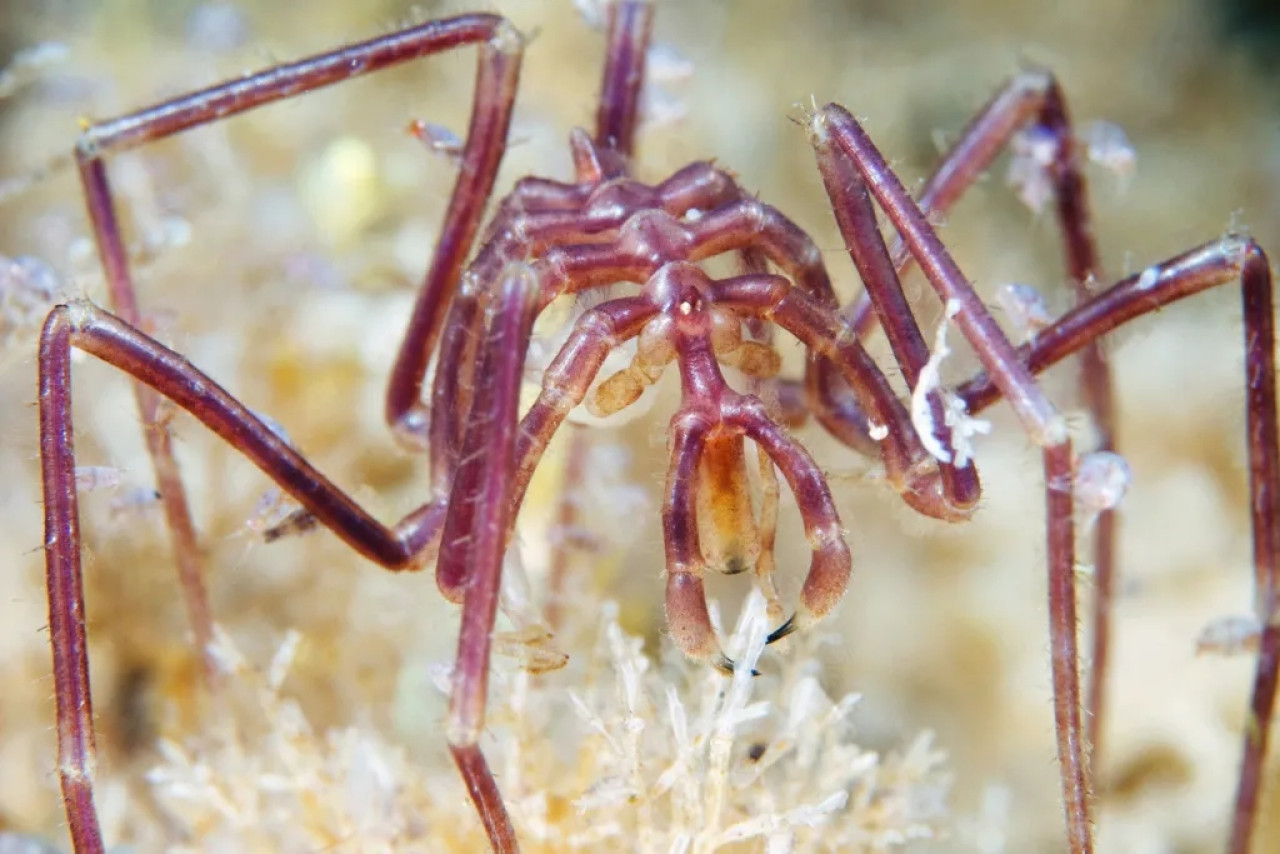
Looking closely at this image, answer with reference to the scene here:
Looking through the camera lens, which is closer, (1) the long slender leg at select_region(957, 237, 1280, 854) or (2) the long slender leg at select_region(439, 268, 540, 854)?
(2) the long slender leg at select_region(439, 268, 540, 854)

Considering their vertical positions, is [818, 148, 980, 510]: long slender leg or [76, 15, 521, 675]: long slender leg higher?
[76, 15, 521, 675]: long slender leg

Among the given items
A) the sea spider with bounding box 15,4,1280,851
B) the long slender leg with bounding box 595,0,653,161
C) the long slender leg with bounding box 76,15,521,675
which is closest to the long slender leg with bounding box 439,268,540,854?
the sea spider with bounding box 15,4,1280,851

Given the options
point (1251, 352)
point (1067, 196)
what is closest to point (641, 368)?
point (1251, 352)

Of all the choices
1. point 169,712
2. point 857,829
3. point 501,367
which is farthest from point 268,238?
point 857,829

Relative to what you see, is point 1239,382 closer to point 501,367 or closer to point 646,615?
point 646,615

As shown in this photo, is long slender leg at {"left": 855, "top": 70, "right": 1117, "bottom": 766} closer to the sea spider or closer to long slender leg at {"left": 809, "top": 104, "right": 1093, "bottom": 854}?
the sea spider

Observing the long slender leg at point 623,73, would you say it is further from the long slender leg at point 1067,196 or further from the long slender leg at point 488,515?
the long slender leg at point 488,515

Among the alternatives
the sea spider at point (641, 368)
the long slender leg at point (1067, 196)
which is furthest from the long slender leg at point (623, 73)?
the long slender leg at point (1067, 196)
